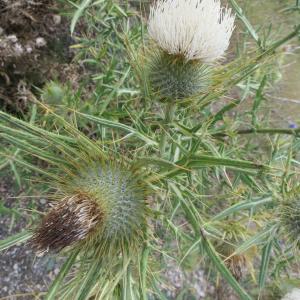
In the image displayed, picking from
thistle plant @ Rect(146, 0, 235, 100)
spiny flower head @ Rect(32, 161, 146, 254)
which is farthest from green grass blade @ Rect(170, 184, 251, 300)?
thistle plant @ Rect(146, 0, 235, 100)

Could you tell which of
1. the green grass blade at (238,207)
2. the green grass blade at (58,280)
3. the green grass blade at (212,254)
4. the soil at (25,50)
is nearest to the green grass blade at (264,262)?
the green grass blade at (238,207)

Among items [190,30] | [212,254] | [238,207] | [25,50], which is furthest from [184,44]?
[25,50]

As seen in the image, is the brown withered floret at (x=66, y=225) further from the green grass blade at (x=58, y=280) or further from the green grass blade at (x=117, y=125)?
the green grass blade at (x=117, y=125)

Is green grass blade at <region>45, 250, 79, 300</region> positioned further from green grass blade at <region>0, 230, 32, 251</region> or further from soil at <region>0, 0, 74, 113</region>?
soil at <region>0, 0, 74, 113</region>

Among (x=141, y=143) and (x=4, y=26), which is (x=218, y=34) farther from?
(x=4, y=26)

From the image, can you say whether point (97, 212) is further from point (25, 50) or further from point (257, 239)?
point (25, 50)

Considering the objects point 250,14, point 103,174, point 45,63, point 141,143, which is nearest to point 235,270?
point 141,143

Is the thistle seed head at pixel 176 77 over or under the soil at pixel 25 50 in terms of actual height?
over
